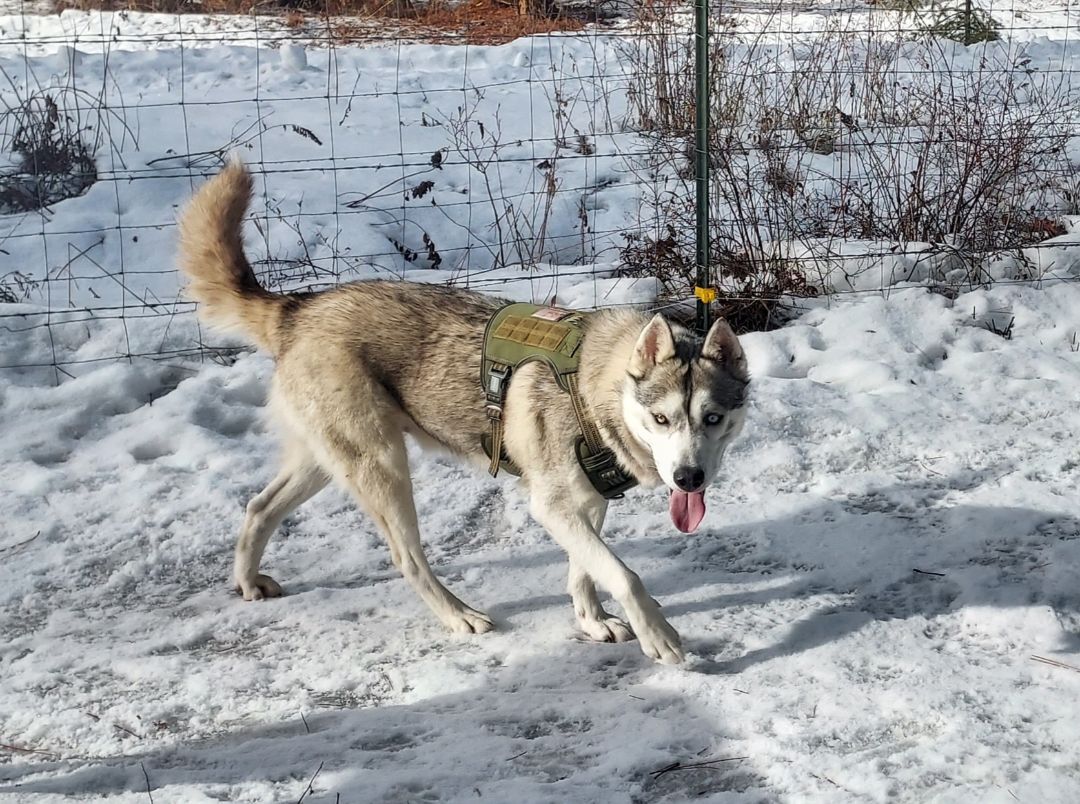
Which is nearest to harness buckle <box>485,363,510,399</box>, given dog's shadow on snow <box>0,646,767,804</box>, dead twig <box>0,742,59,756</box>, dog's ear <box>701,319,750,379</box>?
dog's ear <box>701,319,750,379</box>

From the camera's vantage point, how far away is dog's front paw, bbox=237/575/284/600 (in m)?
4.08

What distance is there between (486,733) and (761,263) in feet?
12.4

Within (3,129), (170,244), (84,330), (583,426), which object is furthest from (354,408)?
(3,129)

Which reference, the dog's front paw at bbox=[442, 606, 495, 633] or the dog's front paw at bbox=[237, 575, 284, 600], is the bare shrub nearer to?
the dog's front paw at bbox=[442, 606, 495, 633]

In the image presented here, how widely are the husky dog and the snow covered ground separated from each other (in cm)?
25

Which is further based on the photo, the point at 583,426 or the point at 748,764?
the point at 583,426

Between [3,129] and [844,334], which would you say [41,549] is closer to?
[844,334]

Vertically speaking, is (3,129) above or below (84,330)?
above

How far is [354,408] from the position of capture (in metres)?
3.83

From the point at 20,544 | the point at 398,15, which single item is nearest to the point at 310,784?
the point at 20,544

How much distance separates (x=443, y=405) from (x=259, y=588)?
0.97 m

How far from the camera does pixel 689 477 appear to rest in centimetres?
335

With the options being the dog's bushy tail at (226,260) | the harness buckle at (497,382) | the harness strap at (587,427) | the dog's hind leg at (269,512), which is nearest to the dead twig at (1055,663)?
the harness strap at (587,427)

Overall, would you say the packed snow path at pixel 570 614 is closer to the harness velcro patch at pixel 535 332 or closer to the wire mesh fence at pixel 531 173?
the wire mesh fence at pixel 531 173
